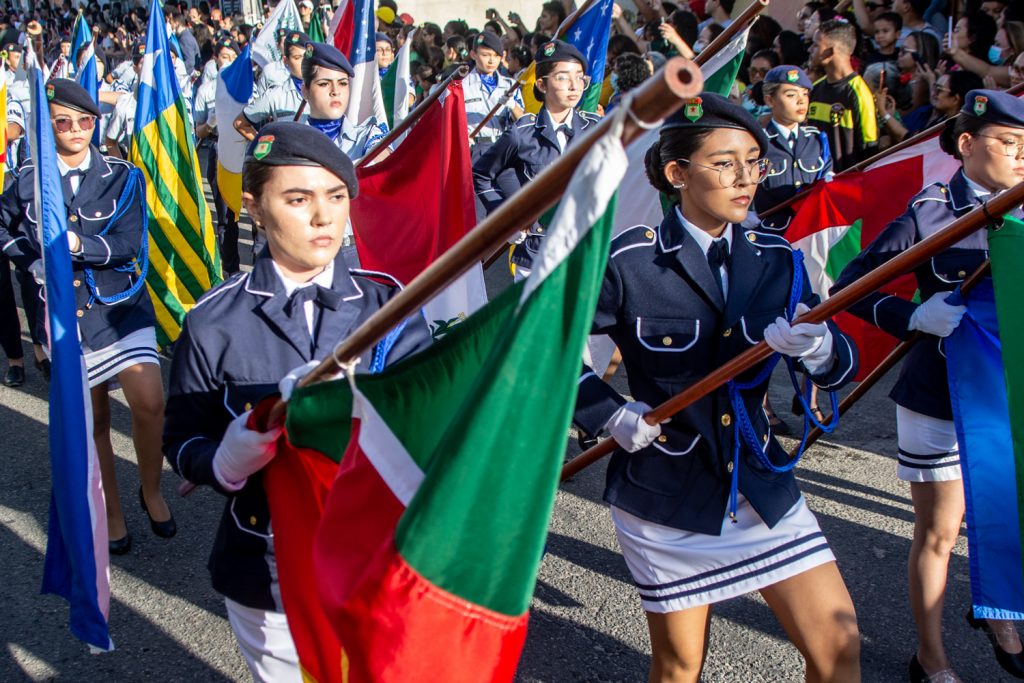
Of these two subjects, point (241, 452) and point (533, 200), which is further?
point (241, 452)

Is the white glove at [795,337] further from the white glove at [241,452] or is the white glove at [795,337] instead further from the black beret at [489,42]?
the black beret at [489,42]

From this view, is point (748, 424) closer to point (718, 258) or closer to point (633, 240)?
point (718, 258)

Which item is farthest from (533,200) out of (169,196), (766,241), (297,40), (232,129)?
(232,129)

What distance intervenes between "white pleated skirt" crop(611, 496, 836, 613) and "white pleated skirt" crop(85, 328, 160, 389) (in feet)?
9.03

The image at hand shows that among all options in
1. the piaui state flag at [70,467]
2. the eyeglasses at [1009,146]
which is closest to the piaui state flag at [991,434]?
the eyeglasses at [1009,146]

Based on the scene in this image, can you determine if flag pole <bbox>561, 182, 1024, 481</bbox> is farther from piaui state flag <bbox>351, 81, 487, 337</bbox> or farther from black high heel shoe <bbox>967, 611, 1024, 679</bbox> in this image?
piaui state flag <bbox>351, 81, 487, 337</bbox>

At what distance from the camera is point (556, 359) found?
1684 mm

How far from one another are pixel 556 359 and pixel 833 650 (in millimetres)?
1337

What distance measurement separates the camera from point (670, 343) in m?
2.79

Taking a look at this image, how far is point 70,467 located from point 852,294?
226cm

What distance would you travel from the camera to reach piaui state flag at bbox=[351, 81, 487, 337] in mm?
4922

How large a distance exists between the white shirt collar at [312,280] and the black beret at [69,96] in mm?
2616

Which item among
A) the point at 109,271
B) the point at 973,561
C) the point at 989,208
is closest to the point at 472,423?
the point at 989,208

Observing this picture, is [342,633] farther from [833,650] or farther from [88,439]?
[88,439]
